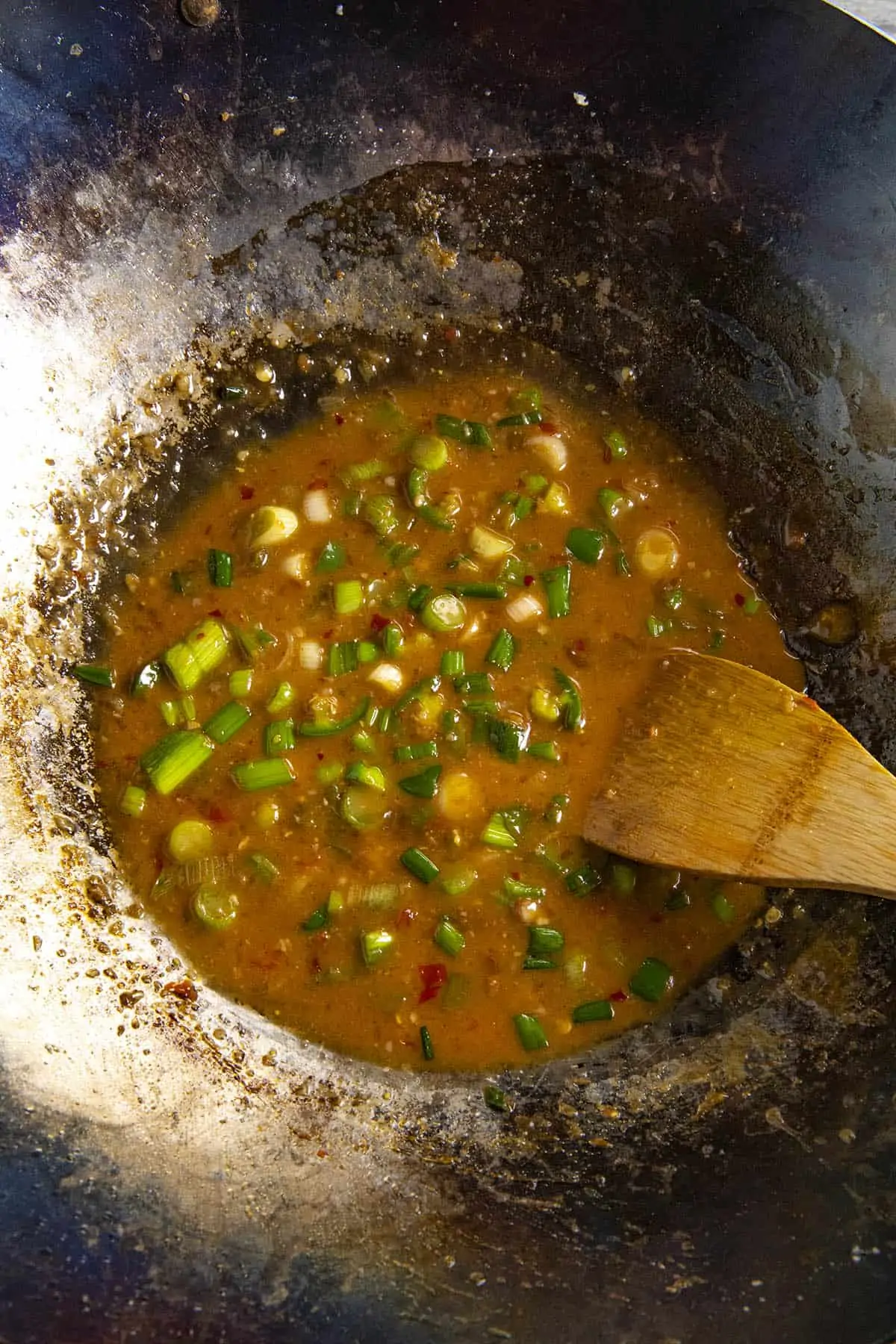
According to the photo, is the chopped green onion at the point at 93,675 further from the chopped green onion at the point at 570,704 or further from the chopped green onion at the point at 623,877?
the chopped green onion at the point at 623,877

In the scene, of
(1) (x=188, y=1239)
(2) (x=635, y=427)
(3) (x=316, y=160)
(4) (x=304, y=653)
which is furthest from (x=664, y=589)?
(1) (x=188, y=1239)

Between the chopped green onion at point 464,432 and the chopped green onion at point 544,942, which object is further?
the chopped green onion at point 464,432

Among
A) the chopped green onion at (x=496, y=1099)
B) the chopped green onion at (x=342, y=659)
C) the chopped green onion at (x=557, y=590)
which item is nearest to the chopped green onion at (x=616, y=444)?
the chopped green onion at (x=557, y=590)

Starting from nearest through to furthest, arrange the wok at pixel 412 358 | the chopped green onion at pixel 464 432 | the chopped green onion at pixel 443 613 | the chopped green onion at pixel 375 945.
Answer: the wok at pixel 412 358, the chopped green onion at pixel 375 945, the chopped green onion at pixel 443 613, the chopped green onion at pixel 464 432

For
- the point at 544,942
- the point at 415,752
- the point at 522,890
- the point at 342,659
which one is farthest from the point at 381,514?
the point at 544,942

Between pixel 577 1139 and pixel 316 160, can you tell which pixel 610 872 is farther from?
pixel 316 160

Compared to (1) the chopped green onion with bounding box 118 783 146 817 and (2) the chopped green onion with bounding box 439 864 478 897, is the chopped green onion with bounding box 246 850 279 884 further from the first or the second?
(2) the chopped green onion with bounding box 439 864 478 897
